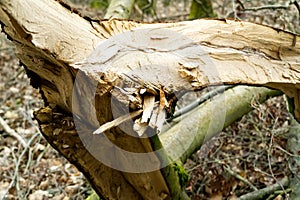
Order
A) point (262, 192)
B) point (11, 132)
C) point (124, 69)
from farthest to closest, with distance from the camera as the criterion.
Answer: point (11, 132) < point (262, 192) < point (124, 69)

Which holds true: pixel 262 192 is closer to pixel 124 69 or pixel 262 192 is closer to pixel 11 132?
pixel 124 69

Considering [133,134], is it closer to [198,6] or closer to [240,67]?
[240,67]

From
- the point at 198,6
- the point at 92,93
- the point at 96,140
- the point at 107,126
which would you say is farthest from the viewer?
the point at 198,6

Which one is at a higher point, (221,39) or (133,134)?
(221,39)

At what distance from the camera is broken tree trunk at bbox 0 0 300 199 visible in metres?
1.40

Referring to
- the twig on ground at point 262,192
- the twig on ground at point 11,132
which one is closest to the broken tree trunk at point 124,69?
the twig on ground at point 262,192

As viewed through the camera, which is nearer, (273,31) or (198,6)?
(273,31)

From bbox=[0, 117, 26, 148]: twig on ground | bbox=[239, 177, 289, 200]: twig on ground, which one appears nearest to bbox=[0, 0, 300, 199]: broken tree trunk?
bbox=[239, 177, 289, 200]: twig on ground

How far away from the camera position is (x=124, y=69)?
56.0 inches

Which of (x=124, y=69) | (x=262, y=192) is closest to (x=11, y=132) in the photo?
(x=262, y=192)

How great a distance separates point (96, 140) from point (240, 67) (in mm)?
618

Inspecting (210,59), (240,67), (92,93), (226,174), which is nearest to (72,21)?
(92,93)

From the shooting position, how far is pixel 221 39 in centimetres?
161

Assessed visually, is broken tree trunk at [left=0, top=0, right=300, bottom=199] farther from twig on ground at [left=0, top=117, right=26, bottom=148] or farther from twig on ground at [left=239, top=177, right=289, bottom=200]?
twig on ground at [left=0, top=117, right=26, bottom=148]
